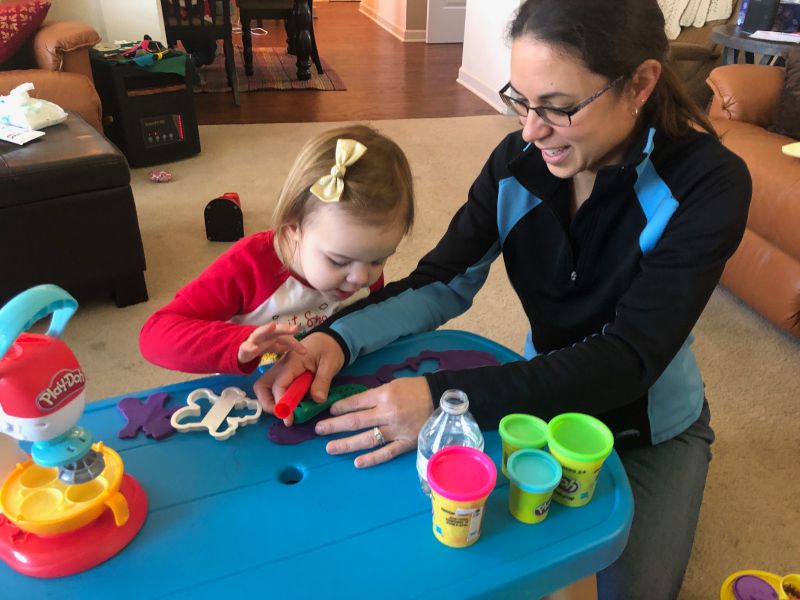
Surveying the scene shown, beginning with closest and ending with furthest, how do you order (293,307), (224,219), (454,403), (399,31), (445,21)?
1. (454,403)
2. (293,307)
3. (224,219)
4. (445,21)
5. (399,31)

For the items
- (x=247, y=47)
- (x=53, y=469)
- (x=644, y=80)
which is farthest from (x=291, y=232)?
(x=247, y=47)

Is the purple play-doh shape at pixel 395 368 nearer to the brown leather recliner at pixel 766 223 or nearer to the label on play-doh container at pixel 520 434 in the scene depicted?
the label on play-doh container at pixel 520 434

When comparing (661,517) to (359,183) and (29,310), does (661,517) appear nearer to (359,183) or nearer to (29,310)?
(359,183)

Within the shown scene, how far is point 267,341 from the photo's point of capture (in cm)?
91

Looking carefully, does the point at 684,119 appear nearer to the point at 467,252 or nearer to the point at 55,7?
the point at 467,252

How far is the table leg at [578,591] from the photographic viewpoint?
0.87m

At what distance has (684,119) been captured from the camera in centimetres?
108

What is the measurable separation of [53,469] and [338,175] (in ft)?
1.76

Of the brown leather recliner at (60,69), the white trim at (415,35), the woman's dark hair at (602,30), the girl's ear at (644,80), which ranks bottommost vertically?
the white trim at (415,35)

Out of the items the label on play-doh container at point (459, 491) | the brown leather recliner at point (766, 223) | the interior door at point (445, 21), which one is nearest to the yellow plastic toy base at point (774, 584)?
the label on play-doh container at point (459, 491)

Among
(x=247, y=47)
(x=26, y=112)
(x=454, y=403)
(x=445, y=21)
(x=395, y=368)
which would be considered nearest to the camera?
(x=454, y=403)

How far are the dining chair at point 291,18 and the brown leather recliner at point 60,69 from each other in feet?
5.58

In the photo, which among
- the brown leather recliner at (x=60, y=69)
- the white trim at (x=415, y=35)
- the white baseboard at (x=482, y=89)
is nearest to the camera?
the brown leather recliner at (x=60, y=69)

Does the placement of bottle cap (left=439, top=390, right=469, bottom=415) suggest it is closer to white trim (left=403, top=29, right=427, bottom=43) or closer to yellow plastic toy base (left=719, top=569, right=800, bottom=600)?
yellow plastic toy base (left=719, top=569, right=800, bottom=600)
